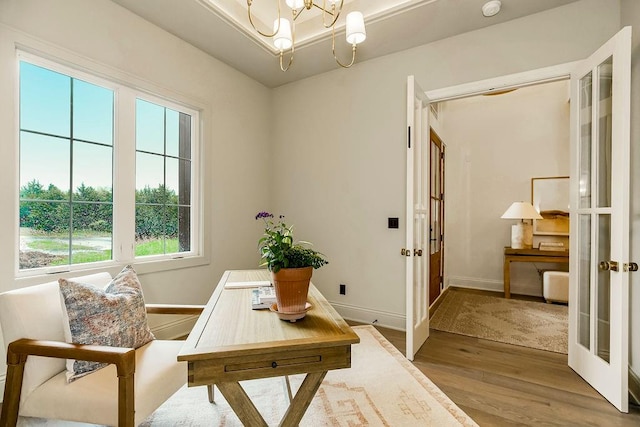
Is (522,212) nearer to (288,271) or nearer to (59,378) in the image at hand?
(288,271)

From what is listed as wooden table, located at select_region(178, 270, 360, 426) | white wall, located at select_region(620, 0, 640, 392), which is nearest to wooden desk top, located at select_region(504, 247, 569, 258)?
white wall, located at select_region(620, 0, 640, 392)

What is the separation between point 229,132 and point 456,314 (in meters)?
3.39

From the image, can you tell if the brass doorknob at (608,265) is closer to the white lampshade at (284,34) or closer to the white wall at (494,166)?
the white lampshade at (284,34)

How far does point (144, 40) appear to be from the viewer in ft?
8.36

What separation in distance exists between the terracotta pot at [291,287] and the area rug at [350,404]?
84 cm

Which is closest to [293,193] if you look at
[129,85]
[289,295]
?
[129,85]

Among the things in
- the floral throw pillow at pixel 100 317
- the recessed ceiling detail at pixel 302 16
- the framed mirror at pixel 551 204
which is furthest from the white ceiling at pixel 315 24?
the framed mirror at pixel 551 204

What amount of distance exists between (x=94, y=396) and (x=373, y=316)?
2.52 m

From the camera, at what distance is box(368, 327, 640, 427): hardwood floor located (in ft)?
5.78

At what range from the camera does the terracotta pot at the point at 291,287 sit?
4.09 feet

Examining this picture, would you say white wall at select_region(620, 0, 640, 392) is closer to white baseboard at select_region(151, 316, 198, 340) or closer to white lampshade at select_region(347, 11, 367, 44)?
white lampshade at select_region(347, 11, 367, 44)

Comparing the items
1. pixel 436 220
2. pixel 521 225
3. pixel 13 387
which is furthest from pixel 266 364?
pixel 521 225

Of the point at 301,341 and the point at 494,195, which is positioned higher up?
the point at 494,195

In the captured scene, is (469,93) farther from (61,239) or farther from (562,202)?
(61,239)
